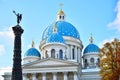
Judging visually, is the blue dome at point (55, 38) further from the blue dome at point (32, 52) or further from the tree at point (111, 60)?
the tree at point (111, 60)

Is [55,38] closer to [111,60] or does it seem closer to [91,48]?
[91,48]

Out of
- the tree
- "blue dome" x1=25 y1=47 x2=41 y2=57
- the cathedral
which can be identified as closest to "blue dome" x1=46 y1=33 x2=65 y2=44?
the cathedral

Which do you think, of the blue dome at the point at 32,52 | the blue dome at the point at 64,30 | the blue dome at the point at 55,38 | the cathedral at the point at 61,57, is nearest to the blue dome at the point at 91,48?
the cathedral at the point at 61,57

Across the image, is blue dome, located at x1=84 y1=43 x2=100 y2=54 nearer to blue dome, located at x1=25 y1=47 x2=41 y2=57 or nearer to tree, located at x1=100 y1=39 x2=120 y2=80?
blue dome, located at x1=25 y1=47 x2=41 y2=57

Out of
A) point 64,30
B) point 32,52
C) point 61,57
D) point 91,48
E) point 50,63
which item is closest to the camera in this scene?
point 50,63

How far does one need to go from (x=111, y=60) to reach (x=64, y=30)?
98.5ft

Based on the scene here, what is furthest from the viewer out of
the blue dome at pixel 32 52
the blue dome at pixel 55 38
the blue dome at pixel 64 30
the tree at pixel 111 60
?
the blue dome at pixel 64 30

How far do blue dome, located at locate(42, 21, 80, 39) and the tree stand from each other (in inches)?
1099

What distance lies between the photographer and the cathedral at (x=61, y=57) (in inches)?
2215

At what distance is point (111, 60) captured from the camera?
38250mm

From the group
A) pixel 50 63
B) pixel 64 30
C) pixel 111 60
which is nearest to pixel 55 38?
pixel 50 63

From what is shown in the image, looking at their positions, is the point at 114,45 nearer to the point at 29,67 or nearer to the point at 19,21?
the point at 19,21

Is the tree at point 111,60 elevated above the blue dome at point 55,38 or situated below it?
below

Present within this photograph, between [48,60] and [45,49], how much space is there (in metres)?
5.51
